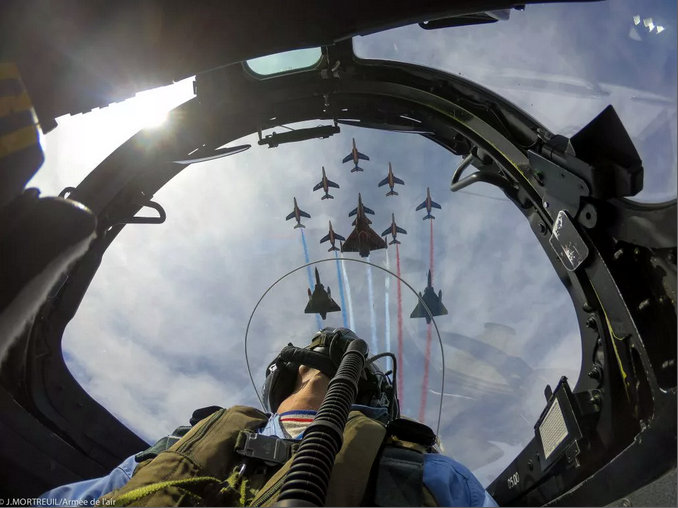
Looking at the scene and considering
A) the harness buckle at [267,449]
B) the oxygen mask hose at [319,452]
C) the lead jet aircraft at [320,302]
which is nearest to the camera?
the oxygen mask hose at [319,452]

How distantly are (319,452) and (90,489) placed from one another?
1.43 meters

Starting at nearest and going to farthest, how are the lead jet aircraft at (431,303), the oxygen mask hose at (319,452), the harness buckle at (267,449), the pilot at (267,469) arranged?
the oxygen mask hose at (319,452)
the pilot at (267,469)
the harness buckle at (267,449)
the lead jet aircraft at (431,303)

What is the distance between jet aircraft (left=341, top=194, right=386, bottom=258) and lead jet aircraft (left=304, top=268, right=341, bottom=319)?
3318 millimetres

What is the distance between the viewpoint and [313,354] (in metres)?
3.38

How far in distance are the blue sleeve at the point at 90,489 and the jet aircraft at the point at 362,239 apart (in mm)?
13025

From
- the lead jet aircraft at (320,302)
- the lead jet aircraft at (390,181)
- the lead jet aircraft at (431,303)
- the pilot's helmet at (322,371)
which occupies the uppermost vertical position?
the lead jet aircraft at (390,181)

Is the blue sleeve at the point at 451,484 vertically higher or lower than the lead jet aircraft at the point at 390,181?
lower

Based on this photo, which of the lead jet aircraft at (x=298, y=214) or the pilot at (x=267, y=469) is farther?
the lead jet aircraft at (x=298, y=214)

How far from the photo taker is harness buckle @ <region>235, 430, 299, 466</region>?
1960 mm

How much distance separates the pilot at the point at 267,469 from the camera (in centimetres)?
162

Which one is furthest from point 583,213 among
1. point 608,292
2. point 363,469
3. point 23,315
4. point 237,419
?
point 23,315

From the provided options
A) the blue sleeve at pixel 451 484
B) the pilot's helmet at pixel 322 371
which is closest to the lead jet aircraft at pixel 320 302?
the pilot's helmet at pixel 322 371

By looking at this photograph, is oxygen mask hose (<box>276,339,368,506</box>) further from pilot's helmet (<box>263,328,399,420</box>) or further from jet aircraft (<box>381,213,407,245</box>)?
jet aircraft (<box>381,213,407,245</box>)

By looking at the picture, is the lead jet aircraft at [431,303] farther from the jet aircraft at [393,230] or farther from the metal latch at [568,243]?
the metal latch at [568,243]
